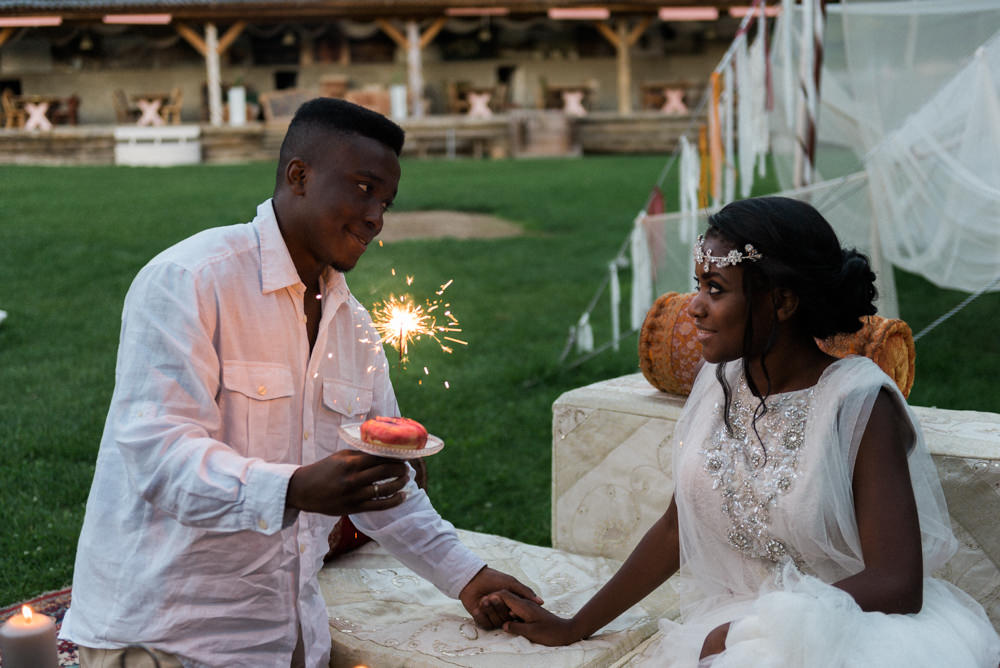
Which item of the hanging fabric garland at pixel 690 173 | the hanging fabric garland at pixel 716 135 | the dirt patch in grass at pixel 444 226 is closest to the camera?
the hanging fabric garland at pixel 716 135

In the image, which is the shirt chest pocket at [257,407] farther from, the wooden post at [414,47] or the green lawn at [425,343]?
the wooden post at [414,47]

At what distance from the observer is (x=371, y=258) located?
10969mm

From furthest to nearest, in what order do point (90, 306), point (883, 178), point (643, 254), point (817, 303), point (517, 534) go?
point (90, 306), point (643, 254), point (883, 178), point (517, 534), point (817, 303)

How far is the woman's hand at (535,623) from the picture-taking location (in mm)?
2668

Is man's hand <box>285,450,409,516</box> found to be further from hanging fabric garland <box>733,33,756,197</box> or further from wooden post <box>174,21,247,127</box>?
wooden post <box>174,21,247,127</box>

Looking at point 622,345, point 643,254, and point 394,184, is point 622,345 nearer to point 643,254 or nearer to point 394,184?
point 643,254

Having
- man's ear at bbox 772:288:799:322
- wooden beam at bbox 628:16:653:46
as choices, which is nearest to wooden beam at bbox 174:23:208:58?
wooden beam at bbox 628:16:653:46

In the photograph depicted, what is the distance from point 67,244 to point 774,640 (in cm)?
1092

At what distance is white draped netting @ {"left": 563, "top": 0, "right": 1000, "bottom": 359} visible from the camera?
5508mm

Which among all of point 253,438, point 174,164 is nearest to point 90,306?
point 253,438

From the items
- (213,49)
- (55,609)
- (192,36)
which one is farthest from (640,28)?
(55,609)

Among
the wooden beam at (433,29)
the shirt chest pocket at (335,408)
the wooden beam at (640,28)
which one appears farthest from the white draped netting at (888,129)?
the wooden beam at (640,28)

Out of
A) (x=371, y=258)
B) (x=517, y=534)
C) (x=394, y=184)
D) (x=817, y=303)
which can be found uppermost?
(x=394, y=184)

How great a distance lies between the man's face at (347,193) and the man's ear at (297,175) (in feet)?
0.06
